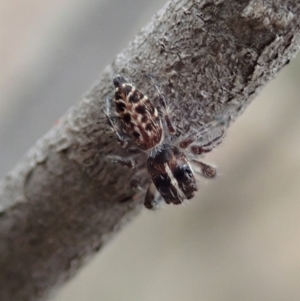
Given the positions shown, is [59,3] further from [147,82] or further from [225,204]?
[147,82]

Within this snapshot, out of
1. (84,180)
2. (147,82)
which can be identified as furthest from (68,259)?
(147,82)

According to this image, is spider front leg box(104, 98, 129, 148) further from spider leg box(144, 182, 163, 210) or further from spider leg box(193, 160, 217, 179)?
spider leg box(193, 160, 217, 179)

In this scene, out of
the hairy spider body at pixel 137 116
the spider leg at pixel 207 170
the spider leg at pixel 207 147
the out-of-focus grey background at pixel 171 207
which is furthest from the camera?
the out-of-focus grey background at pixel 171 207

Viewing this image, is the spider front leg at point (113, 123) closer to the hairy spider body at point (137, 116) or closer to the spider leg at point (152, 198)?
the hairy spider body at point (137, 116)

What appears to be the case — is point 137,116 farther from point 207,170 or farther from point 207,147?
point 207,170

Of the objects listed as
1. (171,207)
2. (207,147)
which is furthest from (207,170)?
(171,207)

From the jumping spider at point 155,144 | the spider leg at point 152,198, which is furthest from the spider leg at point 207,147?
the spider leg at point 152,198
